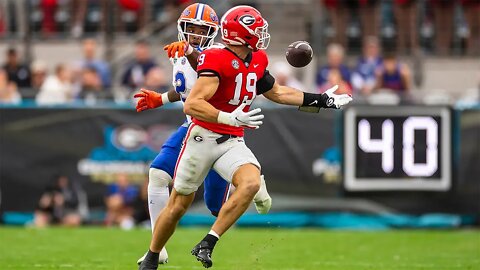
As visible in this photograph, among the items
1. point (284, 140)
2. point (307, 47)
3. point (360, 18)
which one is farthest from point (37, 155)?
point (307, 47)

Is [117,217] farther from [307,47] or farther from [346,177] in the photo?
[307,47]

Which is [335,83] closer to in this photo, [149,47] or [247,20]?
[149,47]

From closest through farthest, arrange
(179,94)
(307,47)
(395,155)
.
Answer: (307,47)
(179,94)
(395,155)

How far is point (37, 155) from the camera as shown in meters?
16.2

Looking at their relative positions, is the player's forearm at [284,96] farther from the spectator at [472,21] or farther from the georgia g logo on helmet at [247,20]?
the spectator at [472,21]

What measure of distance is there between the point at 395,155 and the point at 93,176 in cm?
426

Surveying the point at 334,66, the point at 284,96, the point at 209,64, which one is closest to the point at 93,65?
the point at 334,66

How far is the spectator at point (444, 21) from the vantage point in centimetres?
1925

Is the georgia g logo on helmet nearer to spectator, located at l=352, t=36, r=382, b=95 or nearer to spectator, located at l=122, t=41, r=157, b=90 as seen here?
spectator, located at l=352, t=36, r=382, b=95

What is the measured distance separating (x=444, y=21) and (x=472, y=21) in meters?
0.49

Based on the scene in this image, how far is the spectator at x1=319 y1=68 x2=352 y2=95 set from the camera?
1641cm

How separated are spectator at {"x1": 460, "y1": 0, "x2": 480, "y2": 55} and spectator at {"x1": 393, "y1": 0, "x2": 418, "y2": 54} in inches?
36.3

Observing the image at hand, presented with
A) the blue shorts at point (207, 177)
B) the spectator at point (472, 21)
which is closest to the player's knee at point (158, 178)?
the blue shorts at point (207, 177)

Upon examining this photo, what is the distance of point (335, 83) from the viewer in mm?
16469
